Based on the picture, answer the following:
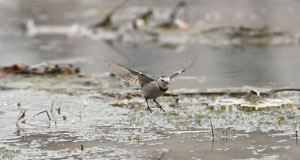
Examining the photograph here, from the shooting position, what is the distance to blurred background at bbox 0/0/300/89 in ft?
34.0

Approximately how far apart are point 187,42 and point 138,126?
8.08m

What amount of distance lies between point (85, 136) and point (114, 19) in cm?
1264

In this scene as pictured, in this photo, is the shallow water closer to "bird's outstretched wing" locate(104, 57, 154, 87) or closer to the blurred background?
the blurred background

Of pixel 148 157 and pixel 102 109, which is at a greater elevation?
pixel 102 109

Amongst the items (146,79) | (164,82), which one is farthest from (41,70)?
(164,82)

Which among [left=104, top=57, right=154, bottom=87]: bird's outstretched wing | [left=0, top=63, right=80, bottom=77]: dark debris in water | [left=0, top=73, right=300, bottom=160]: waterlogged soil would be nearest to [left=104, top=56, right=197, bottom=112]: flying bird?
[left=104, top=57, right=154, bottom=87]: bird's outstretched wing

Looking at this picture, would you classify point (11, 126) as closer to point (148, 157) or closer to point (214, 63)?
point (148, 157)

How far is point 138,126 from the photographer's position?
258 inches

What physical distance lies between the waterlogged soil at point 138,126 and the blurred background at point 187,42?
1.59 m

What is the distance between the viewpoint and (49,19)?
67.6ft

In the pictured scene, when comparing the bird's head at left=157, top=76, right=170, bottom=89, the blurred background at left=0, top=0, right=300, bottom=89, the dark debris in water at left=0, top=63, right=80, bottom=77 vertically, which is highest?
the blurred background at left=0, top=0, right=300, bottom=89

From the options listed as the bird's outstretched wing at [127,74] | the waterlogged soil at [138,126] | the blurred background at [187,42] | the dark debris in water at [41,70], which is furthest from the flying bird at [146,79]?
the dark debris in water at [41,70]

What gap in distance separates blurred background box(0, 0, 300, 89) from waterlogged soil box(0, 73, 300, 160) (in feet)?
5.20

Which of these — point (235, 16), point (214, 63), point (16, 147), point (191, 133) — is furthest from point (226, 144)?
point (235, 16)
